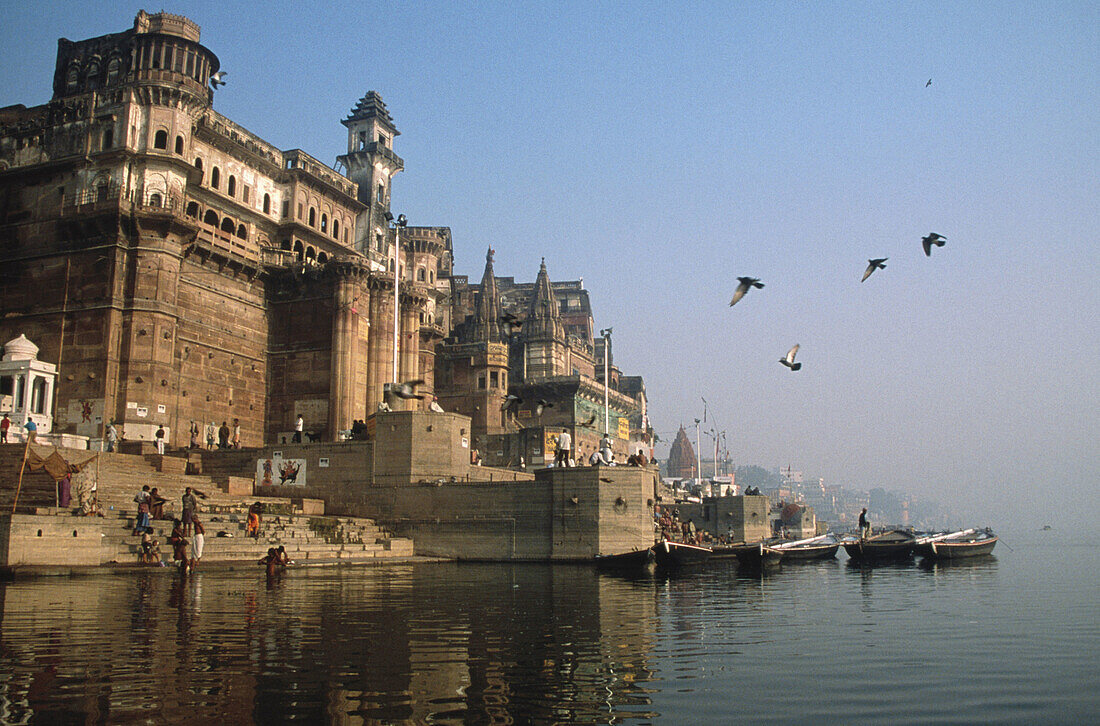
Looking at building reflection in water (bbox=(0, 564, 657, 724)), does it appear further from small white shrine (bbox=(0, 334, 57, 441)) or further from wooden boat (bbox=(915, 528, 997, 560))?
wooden boat (bbox=(915, 528, 997, 560))

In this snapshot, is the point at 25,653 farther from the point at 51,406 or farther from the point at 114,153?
the point at 114,153

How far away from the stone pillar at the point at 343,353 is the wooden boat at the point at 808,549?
20.8 metres

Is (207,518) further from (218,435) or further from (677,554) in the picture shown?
(218,435)

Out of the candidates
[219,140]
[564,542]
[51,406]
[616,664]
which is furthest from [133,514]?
[219,140]

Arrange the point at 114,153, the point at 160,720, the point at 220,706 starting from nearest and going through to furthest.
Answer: the point at 160,720, the point at 220,706, the point at 114,153

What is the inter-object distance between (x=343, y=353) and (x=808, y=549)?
24.0m

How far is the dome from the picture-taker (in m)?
35.3

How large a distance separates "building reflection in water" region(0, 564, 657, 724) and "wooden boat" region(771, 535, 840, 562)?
24968 millimetres

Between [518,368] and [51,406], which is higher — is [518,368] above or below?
above

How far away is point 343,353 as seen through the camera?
44406 millimetres

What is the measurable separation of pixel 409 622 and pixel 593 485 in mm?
16950

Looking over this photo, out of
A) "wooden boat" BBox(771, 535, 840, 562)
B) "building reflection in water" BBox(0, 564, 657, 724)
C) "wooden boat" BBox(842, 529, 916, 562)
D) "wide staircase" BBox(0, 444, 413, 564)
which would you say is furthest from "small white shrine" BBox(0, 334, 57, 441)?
"wooden boat" BBox(842, 529, 916, 562)

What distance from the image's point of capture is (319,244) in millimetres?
50531

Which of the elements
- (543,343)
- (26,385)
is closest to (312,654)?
(26,385)
